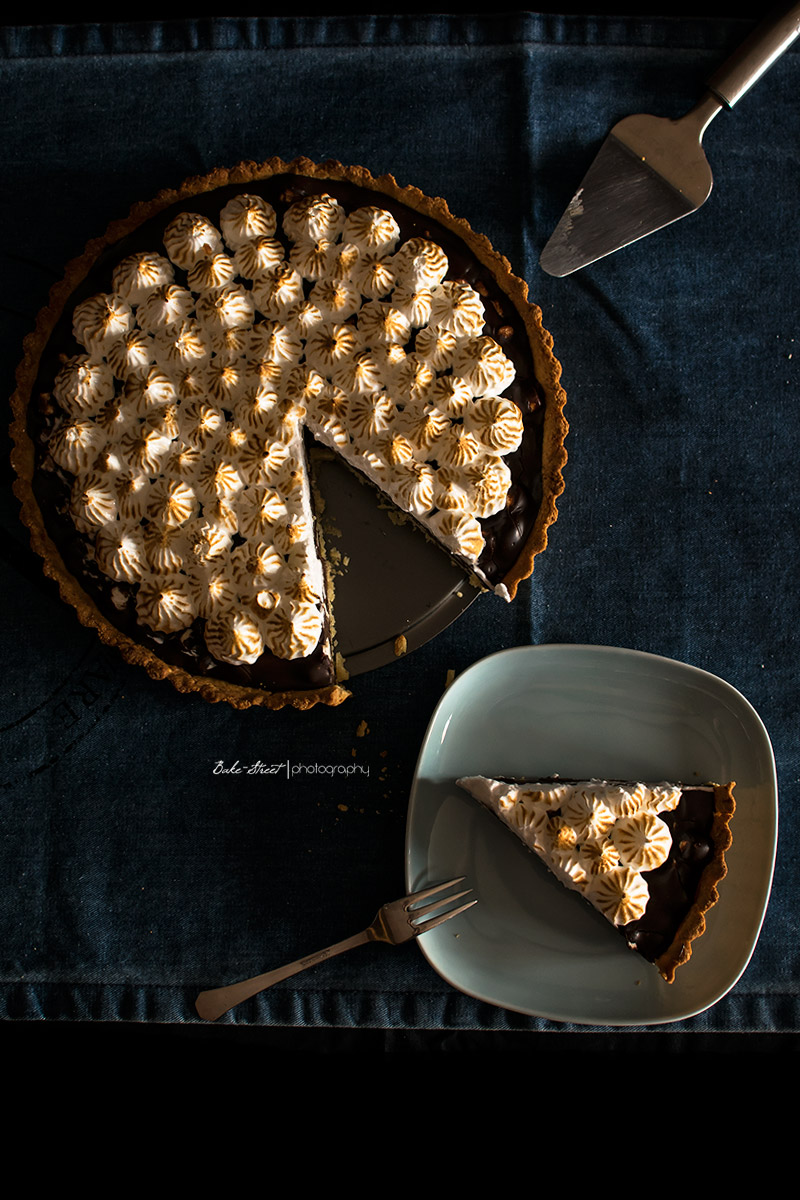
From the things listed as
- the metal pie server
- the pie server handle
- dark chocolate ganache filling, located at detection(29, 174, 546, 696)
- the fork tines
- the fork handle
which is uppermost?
the pie server handle

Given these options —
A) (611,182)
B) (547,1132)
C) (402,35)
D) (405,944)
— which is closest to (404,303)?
(611,182)

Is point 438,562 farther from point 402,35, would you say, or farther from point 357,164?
point 402,35

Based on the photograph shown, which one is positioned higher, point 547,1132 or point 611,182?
point 611,182

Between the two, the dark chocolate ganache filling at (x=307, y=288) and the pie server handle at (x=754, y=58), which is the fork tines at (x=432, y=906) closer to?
the dark chocolate ganache filling at (x=307, y=288)

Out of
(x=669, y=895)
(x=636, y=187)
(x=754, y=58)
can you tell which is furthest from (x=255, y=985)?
(x=754, y=58)

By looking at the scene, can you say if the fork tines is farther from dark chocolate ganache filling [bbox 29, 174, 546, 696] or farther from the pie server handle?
the pie server handle

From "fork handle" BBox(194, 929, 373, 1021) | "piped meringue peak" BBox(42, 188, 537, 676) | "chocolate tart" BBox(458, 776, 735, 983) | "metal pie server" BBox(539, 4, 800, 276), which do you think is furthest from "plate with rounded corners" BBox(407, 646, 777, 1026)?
"metal pie server" BBox(539, 4, 800, 276)

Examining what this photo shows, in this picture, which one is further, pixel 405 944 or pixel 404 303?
pixel 405 944
